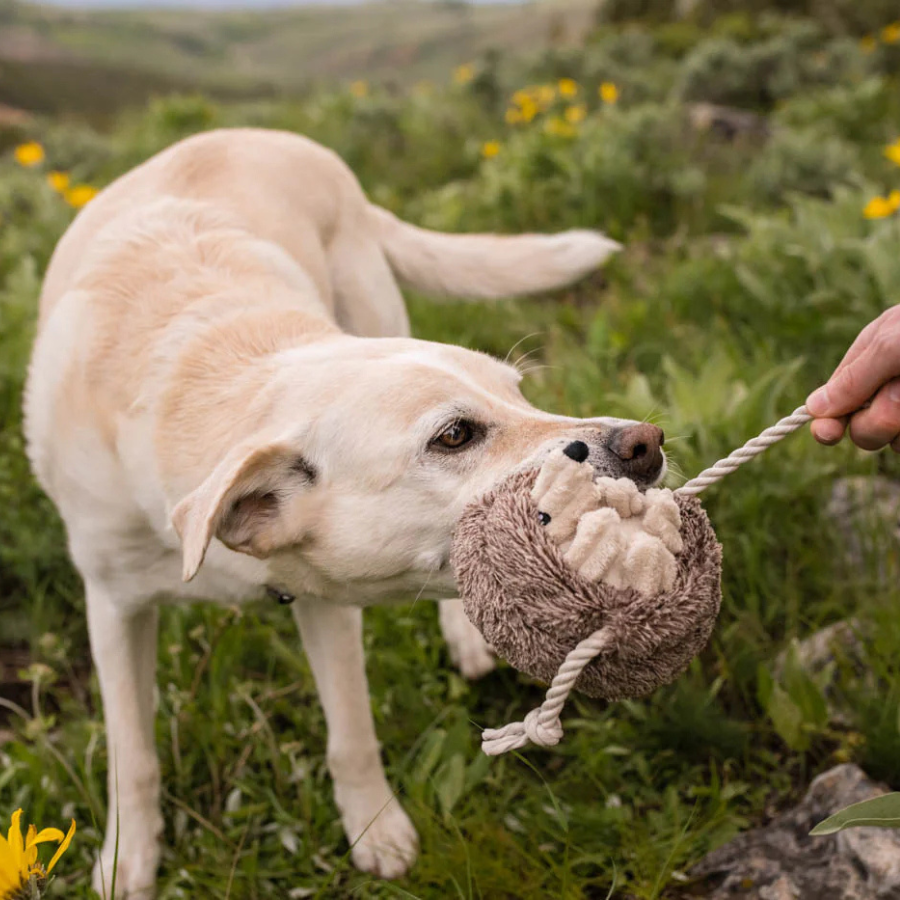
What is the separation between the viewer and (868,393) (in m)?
1.64

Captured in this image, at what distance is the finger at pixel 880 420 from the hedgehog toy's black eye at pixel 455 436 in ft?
2.22

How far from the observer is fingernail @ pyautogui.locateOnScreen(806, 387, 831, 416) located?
169cm

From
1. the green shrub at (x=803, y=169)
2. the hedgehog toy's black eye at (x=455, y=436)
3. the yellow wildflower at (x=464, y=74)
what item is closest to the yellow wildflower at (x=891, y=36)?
the yellow wildflower at (x=464, y=74)

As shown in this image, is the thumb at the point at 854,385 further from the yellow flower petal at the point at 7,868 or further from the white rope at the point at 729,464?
the yellow flower petal at the point at 7,868

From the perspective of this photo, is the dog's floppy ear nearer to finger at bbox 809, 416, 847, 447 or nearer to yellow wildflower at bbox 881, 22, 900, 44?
finger at bbox 809, 416, 847, 447

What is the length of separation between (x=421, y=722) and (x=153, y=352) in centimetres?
121

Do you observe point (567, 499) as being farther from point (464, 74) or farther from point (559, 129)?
point (464, 74)

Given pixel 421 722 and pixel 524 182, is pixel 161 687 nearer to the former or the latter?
pixel 421 722

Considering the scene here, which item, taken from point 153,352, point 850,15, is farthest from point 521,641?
point 850,15

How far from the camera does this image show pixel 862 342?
1.65 meters

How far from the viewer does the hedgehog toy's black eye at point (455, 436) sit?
1734 millimetres

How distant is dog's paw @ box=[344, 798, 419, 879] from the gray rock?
701 mm

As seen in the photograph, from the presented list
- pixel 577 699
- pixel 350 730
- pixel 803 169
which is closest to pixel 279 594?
pixel 350 730

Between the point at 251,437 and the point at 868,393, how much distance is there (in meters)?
1.13
